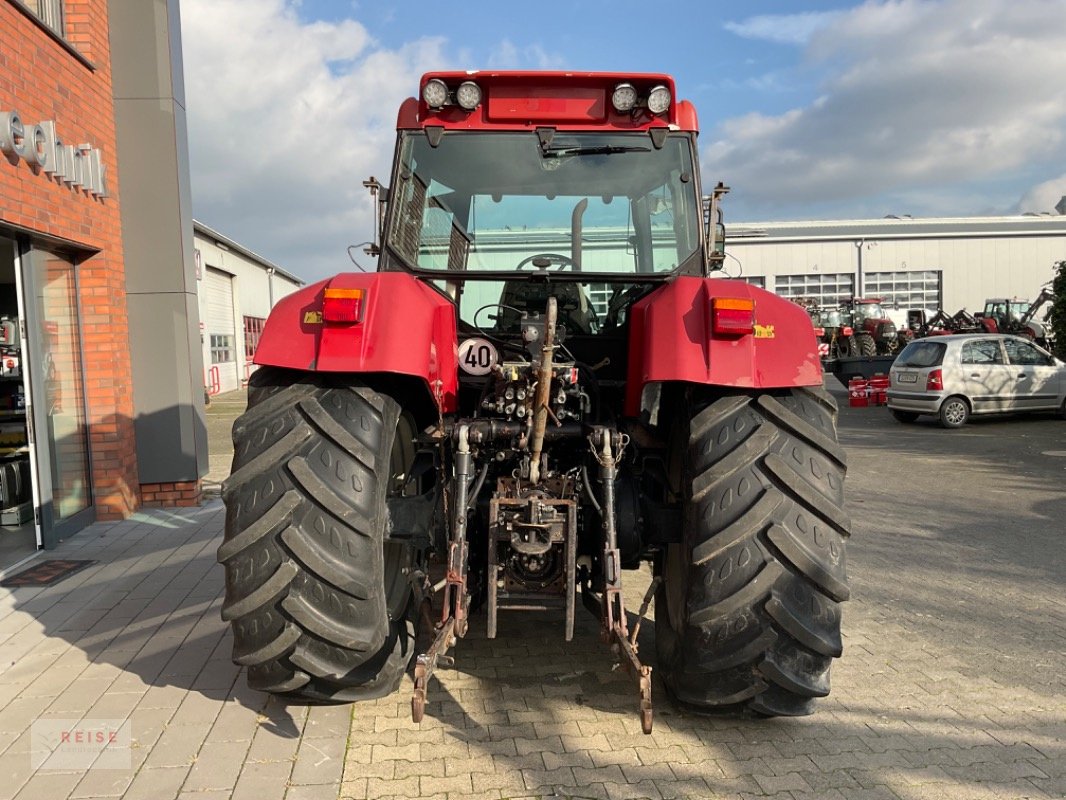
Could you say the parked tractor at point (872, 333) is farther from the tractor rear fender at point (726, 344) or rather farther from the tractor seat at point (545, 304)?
the tractor rear fender at point (726, 344)

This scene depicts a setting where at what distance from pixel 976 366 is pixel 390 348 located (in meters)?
14.2

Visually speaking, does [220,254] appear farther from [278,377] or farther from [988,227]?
[988,227]

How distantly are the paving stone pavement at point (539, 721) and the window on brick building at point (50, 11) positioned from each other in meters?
4.68

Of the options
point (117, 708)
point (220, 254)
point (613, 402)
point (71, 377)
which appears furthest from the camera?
point (220, 254)

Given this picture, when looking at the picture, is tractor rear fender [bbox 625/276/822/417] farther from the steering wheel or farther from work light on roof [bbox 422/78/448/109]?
work light on roof [bbox 422/78/448/109]

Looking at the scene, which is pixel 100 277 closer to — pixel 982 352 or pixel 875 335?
pixel 982 352

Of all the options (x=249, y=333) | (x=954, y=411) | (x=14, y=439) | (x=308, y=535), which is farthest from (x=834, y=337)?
(x=308, y=535)

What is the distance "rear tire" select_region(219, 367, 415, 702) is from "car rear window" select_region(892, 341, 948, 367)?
13.9 m

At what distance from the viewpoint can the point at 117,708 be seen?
357 centimetres

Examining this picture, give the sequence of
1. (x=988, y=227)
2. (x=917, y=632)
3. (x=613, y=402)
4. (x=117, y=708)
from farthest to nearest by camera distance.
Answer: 1. (x=988, y=227)
2. (x=917, y=632)
3. (x=613, y=402)
4. (x=117, y=708)

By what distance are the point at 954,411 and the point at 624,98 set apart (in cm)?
1273

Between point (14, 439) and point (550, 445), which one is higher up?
point (550, 445)

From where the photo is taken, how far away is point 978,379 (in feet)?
46.8

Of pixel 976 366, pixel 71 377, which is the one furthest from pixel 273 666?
pixel 976 366
